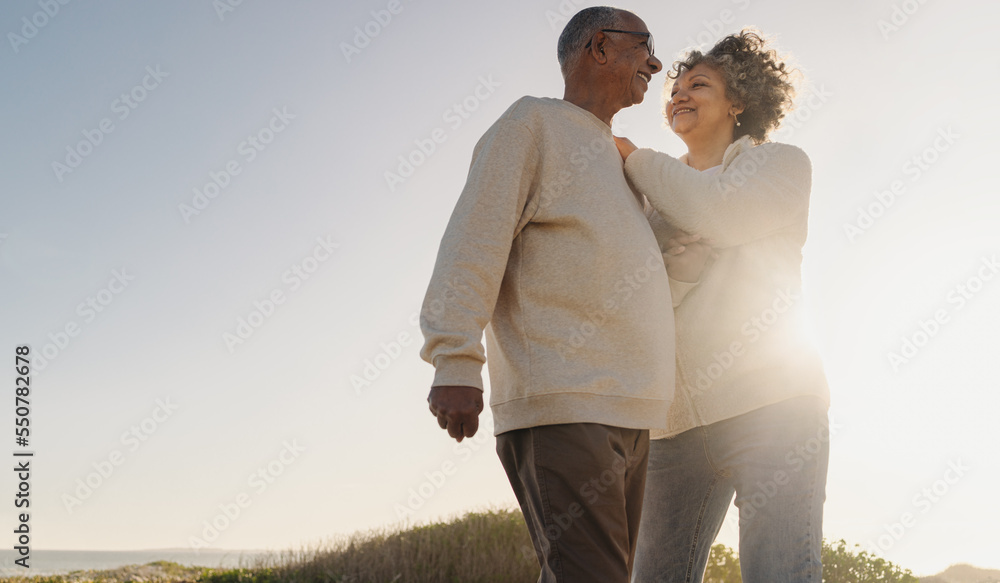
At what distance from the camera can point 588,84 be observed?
8.65ft

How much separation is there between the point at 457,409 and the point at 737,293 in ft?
3.91

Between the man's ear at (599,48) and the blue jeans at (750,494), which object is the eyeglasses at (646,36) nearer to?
the man's ear at (599,48)

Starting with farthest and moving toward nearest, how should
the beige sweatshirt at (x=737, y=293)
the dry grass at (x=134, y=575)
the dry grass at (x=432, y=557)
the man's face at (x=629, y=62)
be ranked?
the dry grass at (x=134, y=575)
the dry grass at (x=432, y=557)
the man's face at (x=629, y=62)
the beige sweatshirt at (x=737, y=293)

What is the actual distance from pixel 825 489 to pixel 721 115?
1.59 meters

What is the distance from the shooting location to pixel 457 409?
1.93 meters

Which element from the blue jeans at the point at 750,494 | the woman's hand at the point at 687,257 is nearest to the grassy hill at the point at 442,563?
the blue jeans at the point at 750,494

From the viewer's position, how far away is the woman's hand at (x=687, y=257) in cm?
253

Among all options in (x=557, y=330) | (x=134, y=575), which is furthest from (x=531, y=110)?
(x=134, y=575)

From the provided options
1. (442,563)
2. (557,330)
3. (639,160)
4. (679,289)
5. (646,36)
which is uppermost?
(646,36)

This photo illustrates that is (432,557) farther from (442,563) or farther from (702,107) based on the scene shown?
(702,107)

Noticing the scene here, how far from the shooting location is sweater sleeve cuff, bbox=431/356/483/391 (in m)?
1.95

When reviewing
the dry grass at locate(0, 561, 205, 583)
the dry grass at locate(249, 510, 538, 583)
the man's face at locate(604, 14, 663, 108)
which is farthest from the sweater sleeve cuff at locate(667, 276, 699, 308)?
the dry grass at locate(0, 561, 205, 583)

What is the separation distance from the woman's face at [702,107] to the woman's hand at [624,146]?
461mm

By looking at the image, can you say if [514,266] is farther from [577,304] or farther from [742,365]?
[742,365]
